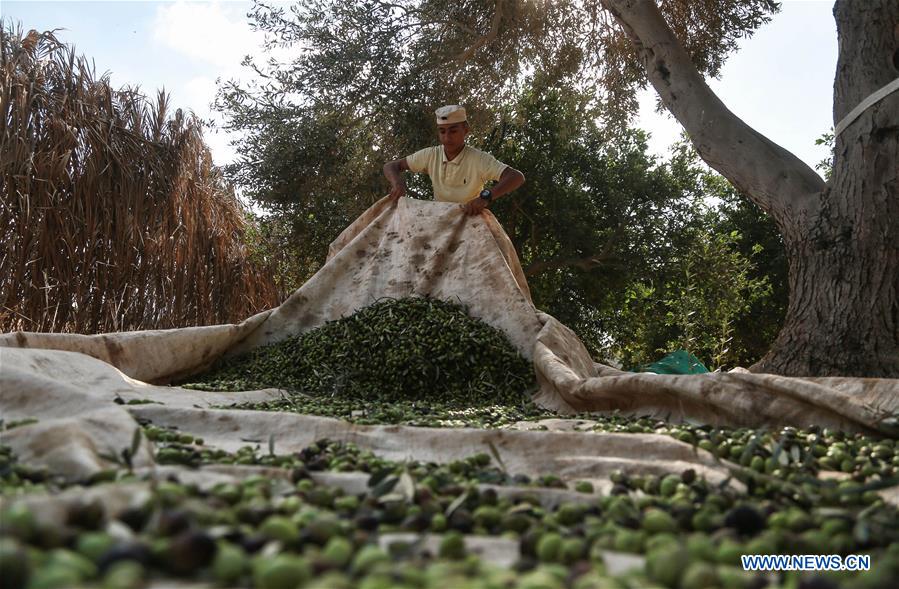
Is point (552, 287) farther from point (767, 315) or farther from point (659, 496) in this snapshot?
point (659, 496)

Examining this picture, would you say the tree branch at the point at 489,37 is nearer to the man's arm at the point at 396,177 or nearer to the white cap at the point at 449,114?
the man's arm at the point at 396,177

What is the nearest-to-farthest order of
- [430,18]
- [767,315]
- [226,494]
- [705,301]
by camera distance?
1. [226,494]
2. [430,18]
3. [705,301]
4. [767,315]

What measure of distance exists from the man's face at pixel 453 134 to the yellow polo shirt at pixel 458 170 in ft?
0.32

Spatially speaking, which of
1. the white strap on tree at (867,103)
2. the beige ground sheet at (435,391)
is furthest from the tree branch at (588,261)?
the white strap on tree at (867,103)

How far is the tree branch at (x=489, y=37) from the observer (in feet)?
29.6

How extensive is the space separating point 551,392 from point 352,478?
9.73 ft

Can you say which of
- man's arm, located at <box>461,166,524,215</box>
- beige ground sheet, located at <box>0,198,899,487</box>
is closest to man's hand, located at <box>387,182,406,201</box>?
beige ground sheet, located at <box>0,198,899,487</box>

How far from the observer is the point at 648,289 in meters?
12.2

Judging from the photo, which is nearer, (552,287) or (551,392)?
(551,392)

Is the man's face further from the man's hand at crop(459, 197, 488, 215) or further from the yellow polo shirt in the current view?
the man's hand at crop(459, 197, 488, 215)

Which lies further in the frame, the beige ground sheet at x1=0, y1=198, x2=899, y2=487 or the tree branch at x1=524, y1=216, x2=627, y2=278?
the tree branch at x1=524, y1=216, x2=627, y2=278

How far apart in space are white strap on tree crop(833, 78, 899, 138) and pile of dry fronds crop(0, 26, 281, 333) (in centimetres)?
668

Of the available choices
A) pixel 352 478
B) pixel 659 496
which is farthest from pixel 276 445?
pixel 659 496

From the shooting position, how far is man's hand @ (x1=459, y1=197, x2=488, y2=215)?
21.4 feet
